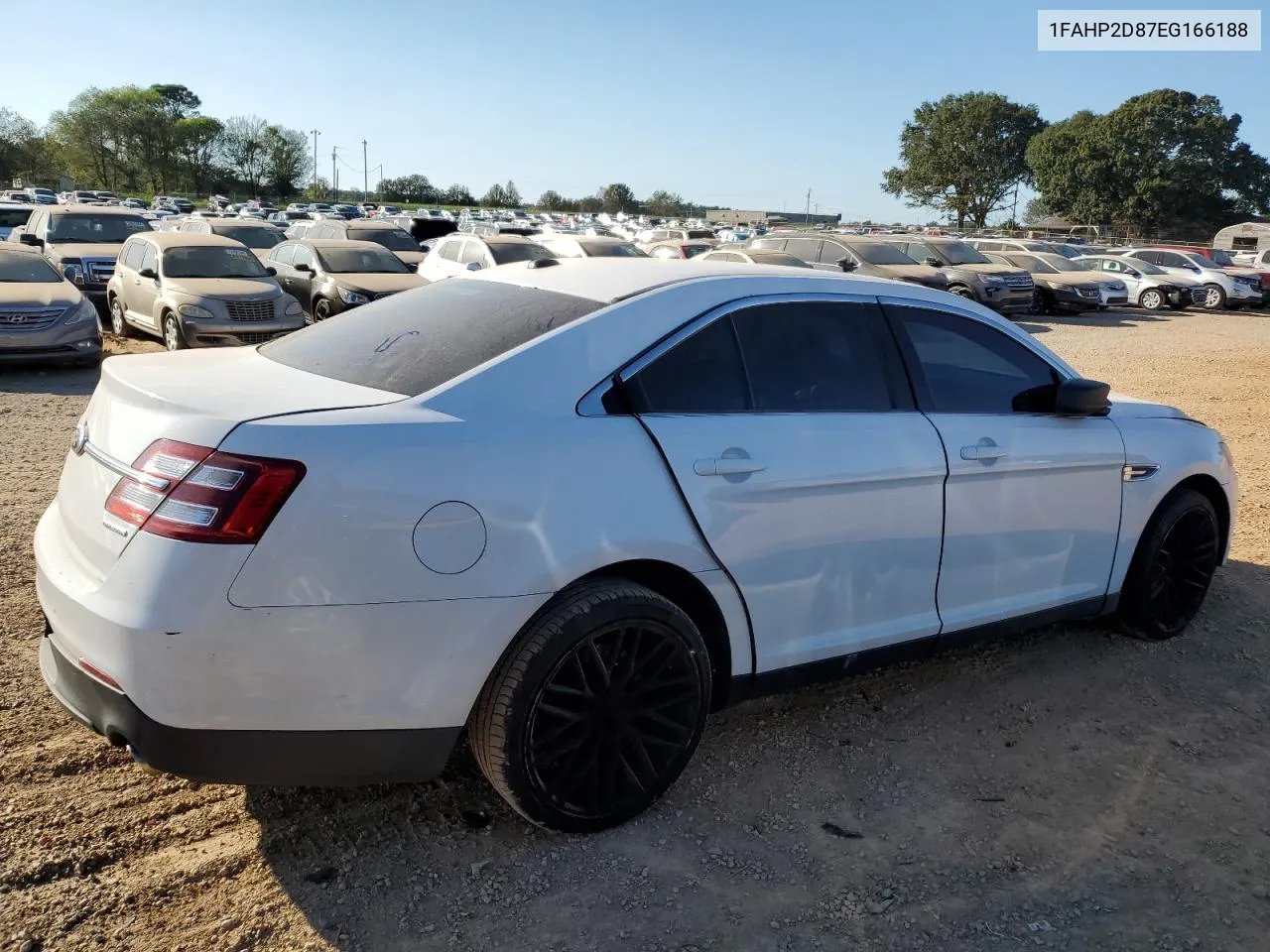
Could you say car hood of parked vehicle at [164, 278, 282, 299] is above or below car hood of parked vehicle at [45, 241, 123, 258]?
below

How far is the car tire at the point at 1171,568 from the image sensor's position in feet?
14.7

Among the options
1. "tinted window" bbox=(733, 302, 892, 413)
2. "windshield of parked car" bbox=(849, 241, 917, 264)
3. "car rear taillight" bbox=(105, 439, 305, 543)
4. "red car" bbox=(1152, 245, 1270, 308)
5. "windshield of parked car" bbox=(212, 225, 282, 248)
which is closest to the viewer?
"car rear taillight" bbox=(105, 439, 305, 543)

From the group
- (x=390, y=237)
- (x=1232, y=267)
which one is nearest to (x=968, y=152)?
(x=1232, y=267)

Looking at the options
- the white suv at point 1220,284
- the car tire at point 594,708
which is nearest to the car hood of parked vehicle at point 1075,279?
the white suv at point 1220,284

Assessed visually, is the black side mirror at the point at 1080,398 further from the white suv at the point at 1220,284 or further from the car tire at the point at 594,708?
the white suv at the point at 1220,284

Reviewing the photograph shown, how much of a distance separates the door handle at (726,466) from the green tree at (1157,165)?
73556 millimetres

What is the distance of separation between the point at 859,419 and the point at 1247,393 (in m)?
11.2

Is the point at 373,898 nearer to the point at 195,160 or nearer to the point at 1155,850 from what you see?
the point at 1155,850

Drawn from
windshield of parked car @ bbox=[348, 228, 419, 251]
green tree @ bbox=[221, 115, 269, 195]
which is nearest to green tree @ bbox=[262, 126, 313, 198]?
green tree @ bbox=[221, 115, 269, 195]

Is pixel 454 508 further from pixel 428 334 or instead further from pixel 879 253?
pixel 879 253

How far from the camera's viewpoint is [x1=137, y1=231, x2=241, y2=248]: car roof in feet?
43.9

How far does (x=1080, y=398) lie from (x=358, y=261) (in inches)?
526

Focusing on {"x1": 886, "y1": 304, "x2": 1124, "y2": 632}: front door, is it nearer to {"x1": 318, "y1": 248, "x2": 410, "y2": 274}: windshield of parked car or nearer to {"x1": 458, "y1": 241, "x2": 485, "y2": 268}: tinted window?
{"x1": 318, "y1": 248, "x2": 410, "y2": 274}: windshield of parked car

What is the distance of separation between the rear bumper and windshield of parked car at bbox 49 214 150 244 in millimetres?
15244
